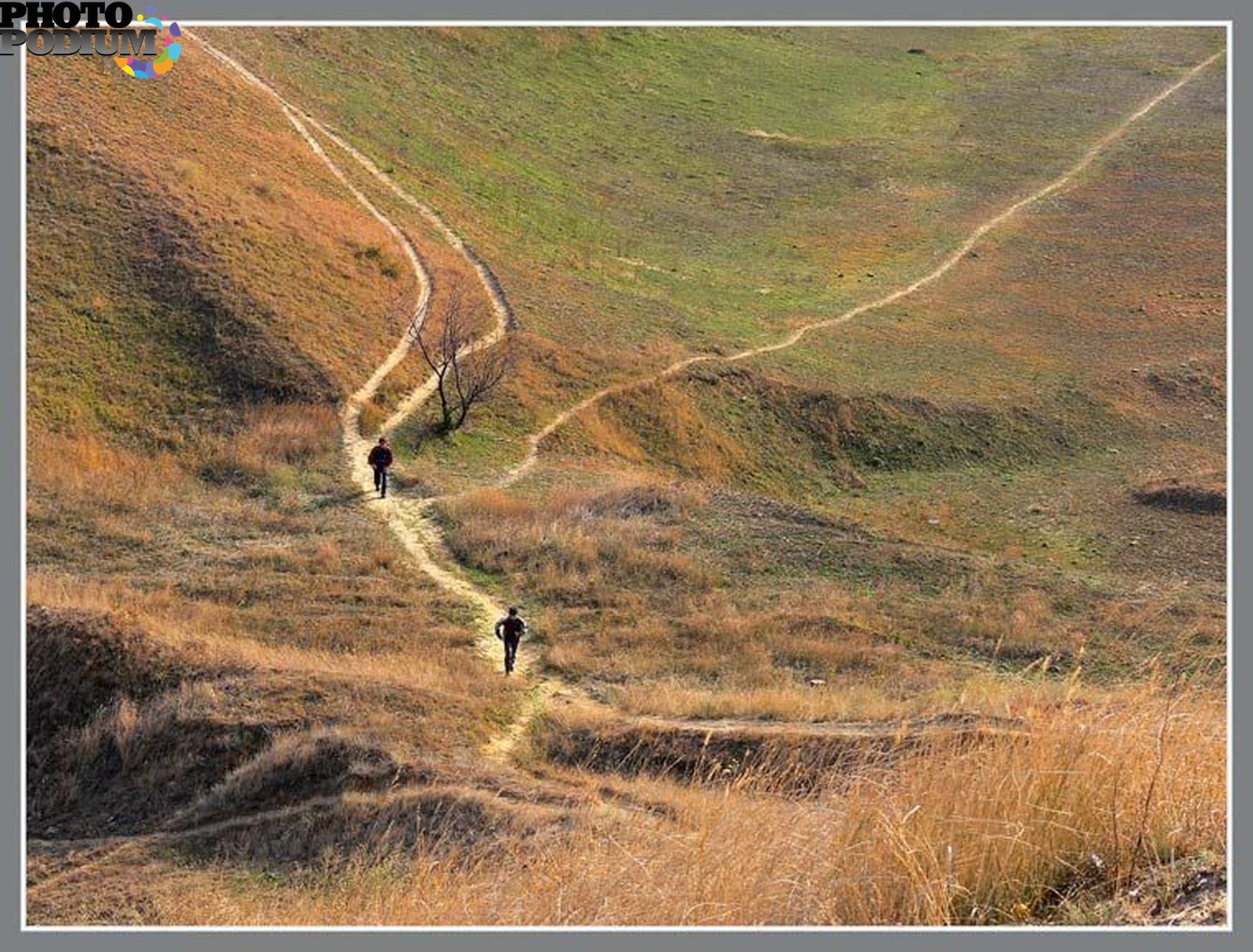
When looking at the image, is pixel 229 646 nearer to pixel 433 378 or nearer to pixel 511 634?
pixel 511 634

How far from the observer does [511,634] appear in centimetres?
1919

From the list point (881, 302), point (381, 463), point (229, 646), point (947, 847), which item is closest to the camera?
point (947, 847)

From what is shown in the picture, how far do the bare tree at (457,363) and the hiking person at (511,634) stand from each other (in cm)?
1273

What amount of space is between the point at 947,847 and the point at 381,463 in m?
21.2

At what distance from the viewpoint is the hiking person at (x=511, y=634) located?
19.2 metres

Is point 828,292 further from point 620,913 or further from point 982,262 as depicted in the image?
point 620,913

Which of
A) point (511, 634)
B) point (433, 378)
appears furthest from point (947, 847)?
point (433, 378)

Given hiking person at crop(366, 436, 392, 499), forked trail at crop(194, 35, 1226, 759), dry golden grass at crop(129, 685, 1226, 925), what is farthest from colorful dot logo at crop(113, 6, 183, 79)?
dry golden grass at crop(129, 685, 1226, 925)

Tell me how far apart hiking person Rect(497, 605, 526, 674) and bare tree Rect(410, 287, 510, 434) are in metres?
12.7

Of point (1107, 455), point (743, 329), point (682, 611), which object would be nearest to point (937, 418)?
point (1107, 455)

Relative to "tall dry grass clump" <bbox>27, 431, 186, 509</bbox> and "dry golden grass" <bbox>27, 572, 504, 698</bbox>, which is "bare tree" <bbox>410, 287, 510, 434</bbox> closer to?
"tall dry grass clump" <bbox>27, 431, 186, 509</bbox>

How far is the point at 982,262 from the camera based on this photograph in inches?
2156

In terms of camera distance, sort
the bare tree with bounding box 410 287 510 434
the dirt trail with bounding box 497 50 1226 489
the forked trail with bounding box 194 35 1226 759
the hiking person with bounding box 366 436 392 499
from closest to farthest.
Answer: the forked trail with bounding box 194 35 1226 759, the hiking person with bounding box 366 436 392 499, the bare tree with bounding box 410 287 510 434, the dirt trail with bounding box 497 50 1226 489

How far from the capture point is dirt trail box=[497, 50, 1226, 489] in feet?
108
